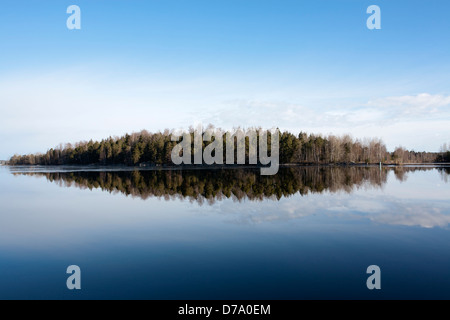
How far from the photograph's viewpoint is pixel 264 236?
11.3 m

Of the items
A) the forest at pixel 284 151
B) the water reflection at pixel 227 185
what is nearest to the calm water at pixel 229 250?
the water reflection at pixel 227 185

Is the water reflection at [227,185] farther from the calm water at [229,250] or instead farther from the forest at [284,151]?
the forest at [284,151]

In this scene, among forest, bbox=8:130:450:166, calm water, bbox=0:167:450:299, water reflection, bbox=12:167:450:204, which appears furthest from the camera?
forest, bbox=8:130:450:166

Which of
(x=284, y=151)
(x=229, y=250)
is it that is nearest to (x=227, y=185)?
(x=229, y=250)

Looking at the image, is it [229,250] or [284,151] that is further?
[284,151]

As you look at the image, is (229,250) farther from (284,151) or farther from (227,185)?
(284,151)

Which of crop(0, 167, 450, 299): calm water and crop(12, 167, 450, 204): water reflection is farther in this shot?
crop(12, 167, 450, 204): water reflection

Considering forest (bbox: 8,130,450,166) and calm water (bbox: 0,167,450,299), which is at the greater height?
forest (bbox: 8,130,450,166)

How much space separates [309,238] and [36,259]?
870cm

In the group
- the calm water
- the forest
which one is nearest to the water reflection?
the calm water

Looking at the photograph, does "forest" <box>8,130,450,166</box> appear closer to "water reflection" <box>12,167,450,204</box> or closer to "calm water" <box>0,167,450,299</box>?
"water reflection" <box>12,167,450,204</box>

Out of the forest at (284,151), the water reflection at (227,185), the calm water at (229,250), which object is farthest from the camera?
the forest at (284,151)
